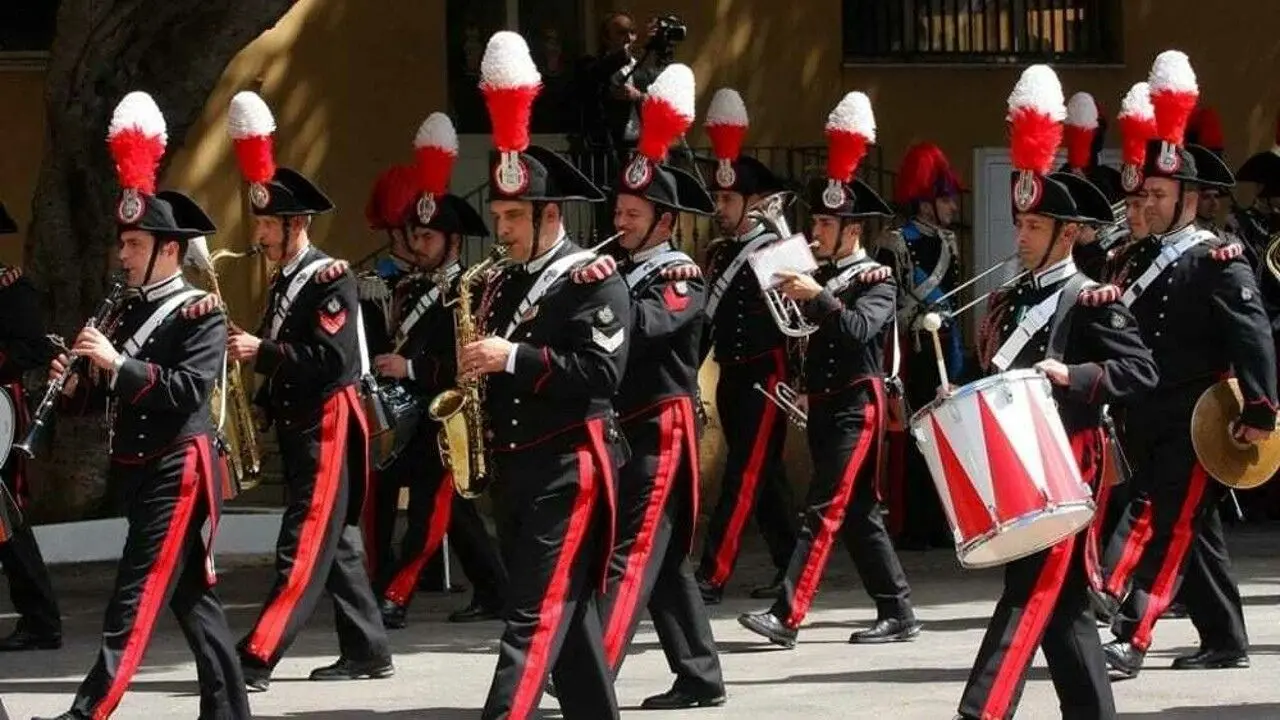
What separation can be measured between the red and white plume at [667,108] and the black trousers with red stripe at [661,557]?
0.94 metres

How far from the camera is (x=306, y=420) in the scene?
1112 centimetres

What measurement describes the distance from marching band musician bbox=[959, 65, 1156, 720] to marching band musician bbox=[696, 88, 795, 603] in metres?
3.50

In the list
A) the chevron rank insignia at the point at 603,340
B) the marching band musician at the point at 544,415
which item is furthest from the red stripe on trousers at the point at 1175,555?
the chevron rank insignia at the point at 603,340

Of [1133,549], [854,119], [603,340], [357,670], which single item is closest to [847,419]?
[854,119]

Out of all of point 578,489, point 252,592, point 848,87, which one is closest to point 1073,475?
point 578,489

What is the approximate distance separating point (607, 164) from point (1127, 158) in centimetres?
635

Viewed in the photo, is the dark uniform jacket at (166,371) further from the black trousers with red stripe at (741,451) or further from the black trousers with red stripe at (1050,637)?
the black trousers with red stripe at (741,451)

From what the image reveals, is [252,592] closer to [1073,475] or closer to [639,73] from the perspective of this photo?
[639,73]

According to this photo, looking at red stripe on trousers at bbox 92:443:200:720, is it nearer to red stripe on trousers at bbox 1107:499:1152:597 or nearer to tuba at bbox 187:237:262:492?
tuba at bbox 187:237:262:492

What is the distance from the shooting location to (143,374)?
942 cm

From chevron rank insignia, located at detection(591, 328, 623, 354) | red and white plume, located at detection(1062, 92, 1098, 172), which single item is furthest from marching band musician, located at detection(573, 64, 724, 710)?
red and white plume, located at detection(1062, 92, 1098, 172)

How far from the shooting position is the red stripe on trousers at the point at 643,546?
9672mm

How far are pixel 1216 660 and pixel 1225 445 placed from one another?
85 cm

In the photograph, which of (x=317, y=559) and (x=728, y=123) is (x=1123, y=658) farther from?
(x=728, y=123)
